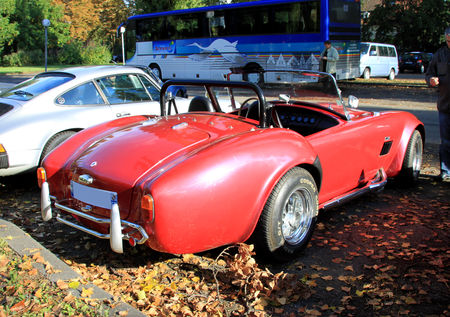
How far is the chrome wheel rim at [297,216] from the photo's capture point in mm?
3545

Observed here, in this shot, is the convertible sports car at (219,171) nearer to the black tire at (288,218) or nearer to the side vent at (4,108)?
the black tire at (288,218)

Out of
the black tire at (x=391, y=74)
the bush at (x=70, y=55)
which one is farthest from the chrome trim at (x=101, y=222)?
the bush at (x=70, y=55)

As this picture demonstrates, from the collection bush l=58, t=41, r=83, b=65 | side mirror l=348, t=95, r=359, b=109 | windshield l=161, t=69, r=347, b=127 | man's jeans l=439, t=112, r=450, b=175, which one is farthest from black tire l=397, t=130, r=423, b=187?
bush l=58, t=41, r=83, b=65

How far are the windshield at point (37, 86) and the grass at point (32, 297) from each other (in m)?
3.08

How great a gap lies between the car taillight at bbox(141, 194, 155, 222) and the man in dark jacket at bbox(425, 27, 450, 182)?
13.7 feet

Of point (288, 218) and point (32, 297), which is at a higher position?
point (288, 218)

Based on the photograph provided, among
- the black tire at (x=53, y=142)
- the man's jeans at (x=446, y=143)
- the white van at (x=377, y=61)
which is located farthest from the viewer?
the white van at (x=377, y=61)

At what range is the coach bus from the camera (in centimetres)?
1728

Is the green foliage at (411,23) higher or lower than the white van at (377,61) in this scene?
higher

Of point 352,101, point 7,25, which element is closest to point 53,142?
point 352,101

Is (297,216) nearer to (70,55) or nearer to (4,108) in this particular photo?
(4,108)

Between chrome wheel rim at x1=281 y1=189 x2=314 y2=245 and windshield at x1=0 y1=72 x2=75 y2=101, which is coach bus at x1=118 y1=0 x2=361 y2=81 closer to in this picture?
windshield at x1=0 y1=72 x2=75 y2=101

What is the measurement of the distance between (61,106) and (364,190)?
3.78 m

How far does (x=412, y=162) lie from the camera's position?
5137 millimetres
